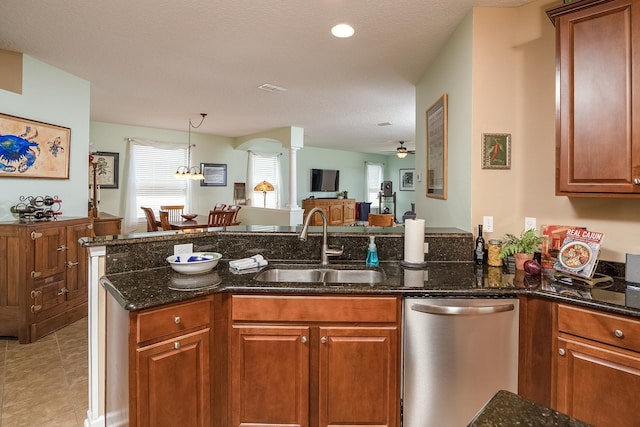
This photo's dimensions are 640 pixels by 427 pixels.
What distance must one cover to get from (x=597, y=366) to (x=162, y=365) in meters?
1.82

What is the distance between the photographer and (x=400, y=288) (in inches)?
67.6

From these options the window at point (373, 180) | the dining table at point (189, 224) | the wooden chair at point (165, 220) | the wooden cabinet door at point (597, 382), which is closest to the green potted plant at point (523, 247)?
the wooden cabinet door at point (597, 382)

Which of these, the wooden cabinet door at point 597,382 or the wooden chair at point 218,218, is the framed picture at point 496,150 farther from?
the wooden chair at point 218,218

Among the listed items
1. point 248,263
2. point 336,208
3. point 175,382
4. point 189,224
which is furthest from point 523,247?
point 336,208

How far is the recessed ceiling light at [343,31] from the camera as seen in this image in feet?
8.49

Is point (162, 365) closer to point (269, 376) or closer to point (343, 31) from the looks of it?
point (269, 376)

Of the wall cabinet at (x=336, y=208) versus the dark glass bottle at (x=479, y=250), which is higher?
the wall cabinet at (x=336, y=208)

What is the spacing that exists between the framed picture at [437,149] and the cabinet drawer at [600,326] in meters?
1.34

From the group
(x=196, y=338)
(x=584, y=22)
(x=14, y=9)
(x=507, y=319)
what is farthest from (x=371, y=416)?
(x=14, y=9)

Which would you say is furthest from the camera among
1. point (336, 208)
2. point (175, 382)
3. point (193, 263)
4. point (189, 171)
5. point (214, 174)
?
point (336, 208)

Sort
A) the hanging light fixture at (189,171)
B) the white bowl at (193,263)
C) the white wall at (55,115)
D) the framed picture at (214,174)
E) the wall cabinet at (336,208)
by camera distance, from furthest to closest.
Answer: the wall cabinet at (336,208)
the framed picture at (214,174)
the hanging light fixture at (189,171)
the white wall at (55,115)
the white bowl at (193,263)

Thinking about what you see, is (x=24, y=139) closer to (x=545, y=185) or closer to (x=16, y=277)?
(x=16, y=277)

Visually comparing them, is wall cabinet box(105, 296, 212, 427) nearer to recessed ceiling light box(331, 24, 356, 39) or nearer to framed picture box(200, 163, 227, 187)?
recessed ceiling light box(331, 24, 356, 39)

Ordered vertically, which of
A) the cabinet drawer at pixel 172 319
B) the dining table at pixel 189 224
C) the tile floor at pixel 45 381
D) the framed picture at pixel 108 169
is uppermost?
the framed picture at pixel 108 169
